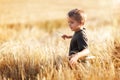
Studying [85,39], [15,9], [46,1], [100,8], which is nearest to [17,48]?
[85,39]

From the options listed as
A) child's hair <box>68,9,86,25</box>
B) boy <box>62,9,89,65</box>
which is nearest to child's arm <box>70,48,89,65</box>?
boy <box>62,9,89,65</box>

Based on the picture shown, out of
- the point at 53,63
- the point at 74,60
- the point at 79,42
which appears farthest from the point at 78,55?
the point at 53,63

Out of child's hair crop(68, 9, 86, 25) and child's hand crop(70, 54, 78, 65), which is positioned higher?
child's hair crop(68, 9, 86, 25)

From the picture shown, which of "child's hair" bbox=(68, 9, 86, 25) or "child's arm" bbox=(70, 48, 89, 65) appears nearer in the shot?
"child's arm" bbox=(70, 48, 89, 65)

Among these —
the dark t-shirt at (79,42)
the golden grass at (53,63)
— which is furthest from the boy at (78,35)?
the golden grass at (53,63)

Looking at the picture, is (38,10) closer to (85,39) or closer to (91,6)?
(91,6)

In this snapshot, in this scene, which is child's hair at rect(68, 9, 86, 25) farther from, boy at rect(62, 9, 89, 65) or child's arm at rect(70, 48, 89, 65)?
child's arm at rect(70, 48, 89, 65)

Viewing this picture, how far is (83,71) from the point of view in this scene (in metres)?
5.17

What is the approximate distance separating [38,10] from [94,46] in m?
10.4

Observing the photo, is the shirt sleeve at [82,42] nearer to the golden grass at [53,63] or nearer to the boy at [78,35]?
the boy at [78,35]

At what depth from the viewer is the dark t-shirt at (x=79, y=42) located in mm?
5537

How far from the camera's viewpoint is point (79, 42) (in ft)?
18.2

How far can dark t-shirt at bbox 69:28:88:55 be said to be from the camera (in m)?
5.54

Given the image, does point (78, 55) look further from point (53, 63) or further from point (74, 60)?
point (53, 63)
